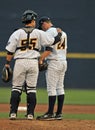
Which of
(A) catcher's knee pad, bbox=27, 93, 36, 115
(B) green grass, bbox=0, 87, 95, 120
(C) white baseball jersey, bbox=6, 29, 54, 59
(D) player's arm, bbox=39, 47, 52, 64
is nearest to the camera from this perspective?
(C) white baseball jersey, bbox=6, 29, 54, 59

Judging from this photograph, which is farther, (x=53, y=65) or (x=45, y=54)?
(x=53, y=65)

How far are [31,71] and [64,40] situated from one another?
0.90 metres

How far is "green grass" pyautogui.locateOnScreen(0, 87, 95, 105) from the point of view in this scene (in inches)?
520

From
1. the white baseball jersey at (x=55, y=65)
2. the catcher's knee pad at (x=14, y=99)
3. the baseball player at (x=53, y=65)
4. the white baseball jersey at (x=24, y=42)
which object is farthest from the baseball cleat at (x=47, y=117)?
the white baseball jersey at (x=24, y=42)

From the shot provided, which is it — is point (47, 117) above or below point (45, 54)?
below

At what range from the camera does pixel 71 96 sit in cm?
1459

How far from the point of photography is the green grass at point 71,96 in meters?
13.2

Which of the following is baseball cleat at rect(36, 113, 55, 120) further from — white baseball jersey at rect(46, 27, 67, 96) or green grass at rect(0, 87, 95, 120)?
green grass at rect(0, 87, 95, 120)

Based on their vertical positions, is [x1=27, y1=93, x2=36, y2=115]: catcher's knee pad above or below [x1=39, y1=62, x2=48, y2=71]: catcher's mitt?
below

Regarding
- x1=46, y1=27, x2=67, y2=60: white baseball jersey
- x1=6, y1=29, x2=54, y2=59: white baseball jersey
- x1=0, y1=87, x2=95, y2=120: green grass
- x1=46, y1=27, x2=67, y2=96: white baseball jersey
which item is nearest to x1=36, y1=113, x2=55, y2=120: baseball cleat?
x1=46, y1=27, x2=67, y2=96: white baseball jersey

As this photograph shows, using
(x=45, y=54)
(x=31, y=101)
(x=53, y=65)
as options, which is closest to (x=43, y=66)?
(x=45, y=54)

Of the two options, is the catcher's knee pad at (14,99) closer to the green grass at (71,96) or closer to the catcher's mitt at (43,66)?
the catcher's mitt at (43,66)

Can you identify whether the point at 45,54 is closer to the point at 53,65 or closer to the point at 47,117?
the point at 53,65

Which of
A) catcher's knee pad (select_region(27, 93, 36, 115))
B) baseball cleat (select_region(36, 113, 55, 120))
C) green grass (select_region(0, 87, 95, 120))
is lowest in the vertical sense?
baseball cleat (select_region(36, 113, 55, 120))
